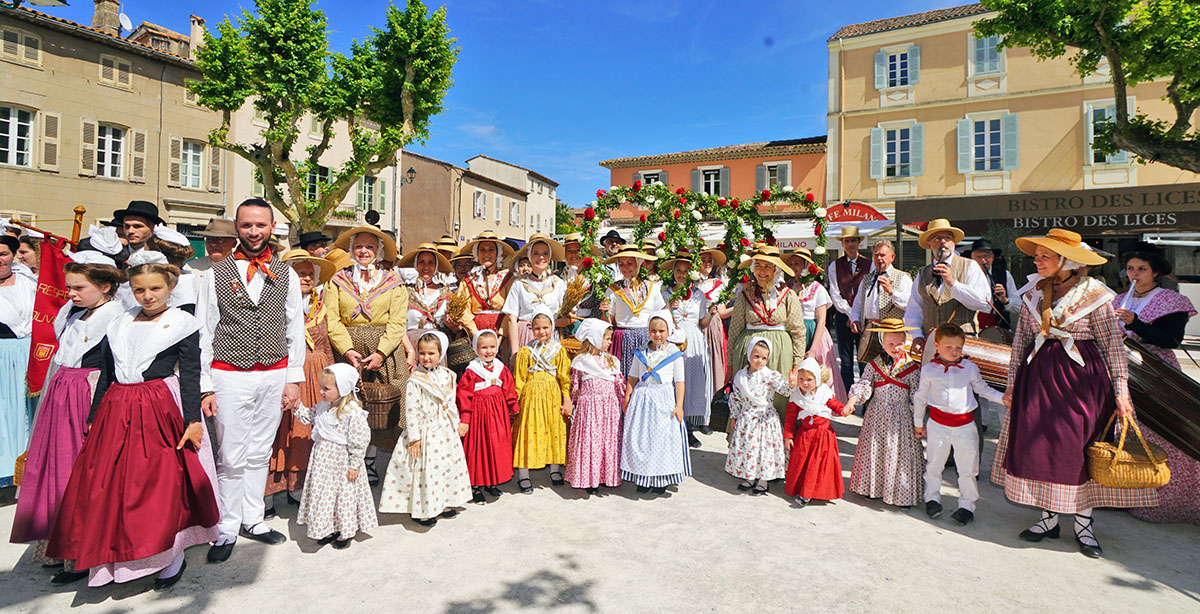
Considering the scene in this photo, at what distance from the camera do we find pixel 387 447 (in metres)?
4.98

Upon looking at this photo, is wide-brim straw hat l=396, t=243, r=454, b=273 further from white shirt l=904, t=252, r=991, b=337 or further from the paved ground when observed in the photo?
white shirt l=904, t=252, r=991, b=337

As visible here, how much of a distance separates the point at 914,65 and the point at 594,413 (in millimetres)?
22814

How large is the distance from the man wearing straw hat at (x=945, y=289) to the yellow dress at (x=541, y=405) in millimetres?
2810

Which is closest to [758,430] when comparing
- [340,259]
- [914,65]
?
[340,259]

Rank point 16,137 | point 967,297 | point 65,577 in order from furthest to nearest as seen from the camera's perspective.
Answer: point 16,137
point 967,297
point 65,577

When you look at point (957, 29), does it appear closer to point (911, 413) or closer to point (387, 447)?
point (911, 413)

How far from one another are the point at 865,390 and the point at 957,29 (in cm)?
2220

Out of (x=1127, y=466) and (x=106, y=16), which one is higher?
(x=106, y=16)

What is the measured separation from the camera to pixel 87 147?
1909 centimetres

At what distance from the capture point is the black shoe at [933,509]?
4.34 metres

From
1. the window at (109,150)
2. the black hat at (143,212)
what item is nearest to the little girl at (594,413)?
the black hat at (143,212)

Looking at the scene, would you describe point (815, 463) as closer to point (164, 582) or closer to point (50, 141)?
point (164, 582)

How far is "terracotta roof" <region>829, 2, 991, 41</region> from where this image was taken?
21.2m

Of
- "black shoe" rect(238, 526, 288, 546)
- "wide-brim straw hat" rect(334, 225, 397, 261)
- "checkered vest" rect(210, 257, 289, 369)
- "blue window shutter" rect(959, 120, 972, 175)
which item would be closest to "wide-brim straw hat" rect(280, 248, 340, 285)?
"wide-brim straw hat" rect(334, 225, 397, 261)
